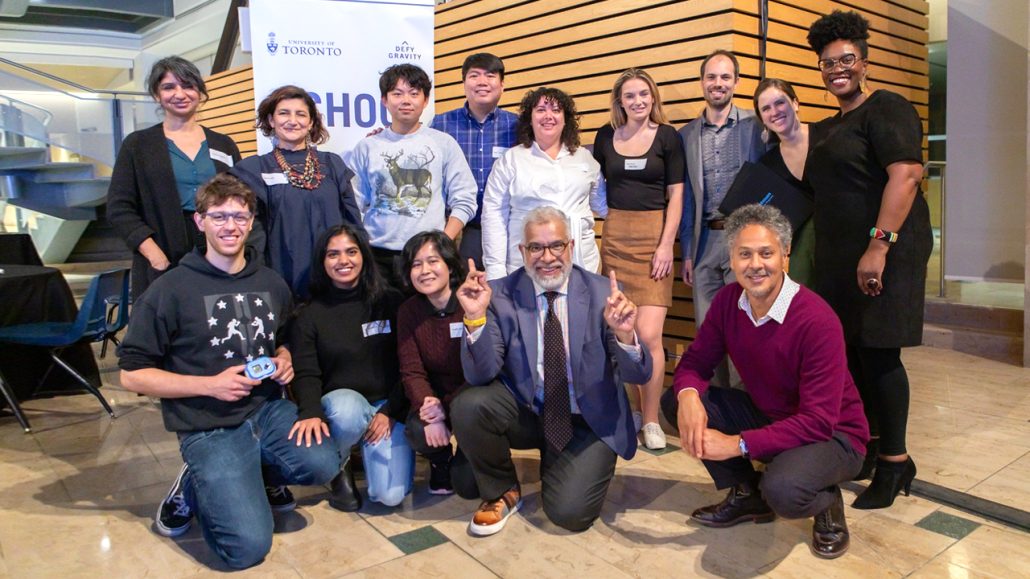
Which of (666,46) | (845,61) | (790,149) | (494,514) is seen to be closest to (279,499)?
(494,514)

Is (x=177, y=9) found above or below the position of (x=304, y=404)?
above

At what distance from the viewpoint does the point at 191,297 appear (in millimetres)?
2383

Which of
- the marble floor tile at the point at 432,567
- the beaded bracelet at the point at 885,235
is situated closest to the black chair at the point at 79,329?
the marble floor tile at the point at 432,567

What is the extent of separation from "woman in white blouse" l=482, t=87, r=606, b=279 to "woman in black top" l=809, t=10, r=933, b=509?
941 millimetres

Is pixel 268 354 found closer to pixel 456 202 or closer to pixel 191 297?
pixel 191 297

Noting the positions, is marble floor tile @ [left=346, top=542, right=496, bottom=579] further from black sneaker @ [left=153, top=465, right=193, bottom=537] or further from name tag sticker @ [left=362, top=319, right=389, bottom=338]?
name tag sticker @ [left=362, top=319, right=389, bottom=338]

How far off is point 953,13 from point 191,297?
5989 millimetres

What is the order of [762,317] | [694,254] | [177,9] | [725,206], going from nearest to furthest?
[762,317] → [725,206] → [694,254] → [177,9]

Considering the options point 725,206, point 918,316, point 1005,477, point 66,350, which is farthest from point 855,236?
point 66,350

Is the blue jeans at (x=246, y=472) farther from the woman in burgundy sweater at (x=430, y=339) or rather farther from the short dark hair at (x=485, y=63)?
the short dark hair at (x=485, y=63)

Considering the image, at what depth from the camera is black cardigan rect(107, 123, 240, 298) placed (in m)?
2.83

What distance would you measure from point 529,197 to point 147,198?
1.50m

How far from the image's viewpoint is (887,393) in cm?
254

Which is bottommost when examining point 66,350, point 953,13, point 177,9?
point 66,350
